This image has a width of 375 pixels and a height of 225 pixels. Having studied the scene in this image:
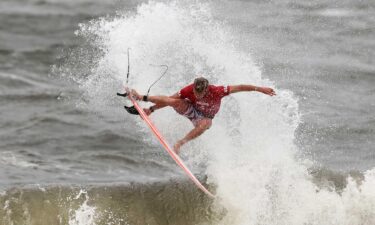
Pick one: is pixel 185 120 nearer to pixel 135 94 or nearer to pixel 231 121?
pixel 231 121

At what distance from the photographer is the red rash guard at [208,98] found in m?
11.9

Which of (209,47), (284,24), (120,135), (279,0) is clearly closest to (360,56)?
(284,24)

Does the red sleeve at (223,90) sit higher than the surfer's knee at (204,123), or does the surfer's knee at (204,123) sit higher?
the red sleeve at (223,90)

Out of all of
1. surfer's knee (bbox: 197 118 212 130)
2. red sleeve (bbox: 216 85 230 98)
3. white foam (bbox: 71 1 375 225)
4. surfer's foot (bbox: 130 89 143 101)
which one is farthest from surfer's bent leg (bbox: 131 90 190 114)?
white foam (bbox: 71 1 375 225)

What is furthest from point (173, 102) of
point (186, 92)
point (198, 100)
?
point (198, 100)

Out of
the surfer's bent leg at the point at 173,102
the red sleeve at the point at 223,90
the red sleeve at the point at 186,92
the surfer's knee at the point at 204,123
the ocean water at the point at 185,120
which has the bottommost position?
the ocean water at the point at 185,120

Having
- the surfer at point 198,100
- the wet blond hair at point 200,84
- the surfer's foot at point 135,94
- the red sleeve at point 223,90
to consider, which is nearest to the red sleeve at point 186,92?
the surfer at point 198,100

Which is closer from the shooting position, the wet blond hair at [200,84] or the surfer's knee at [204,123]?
the wet blond hair at [200,84]

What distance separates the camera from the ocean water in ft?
38.4

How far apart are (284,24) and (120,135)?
876cm

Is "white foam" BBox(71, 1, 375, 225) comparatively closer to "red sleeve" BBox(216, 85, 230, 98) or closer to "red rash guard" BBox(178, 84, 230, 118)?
"red rash guard" BBox(178, 84, 230, 118)

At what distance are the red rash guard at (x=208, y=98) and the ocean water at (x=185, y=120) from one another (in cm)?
114

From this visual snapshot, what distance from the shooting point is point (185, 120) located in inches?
556

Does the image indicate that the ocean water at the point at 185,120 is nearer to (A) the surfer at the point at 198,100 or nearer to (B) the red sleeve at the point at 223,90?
(A) the surfer at the point at 198,100
